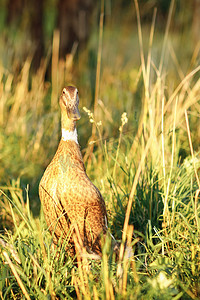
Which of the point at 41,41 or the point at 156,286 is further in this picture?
the point at 41,41

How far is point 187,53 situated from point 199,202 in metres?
4.02

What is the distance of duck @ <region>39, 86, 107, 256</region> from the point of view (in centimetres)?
197

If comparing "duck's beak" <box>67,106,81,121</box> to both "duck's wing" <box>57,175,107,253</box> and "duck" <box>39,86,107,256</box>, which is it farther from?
"duck's wing" <box>57,175,107,253</box>

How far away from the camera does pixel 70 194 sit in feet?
6.46

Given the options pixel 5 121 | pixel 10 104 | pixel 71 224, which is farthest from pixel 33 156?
pixel 71 224

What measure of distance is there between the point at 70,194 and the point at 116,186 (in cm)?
65

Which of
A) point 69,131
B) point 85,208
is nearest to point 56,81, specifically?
point 69,131

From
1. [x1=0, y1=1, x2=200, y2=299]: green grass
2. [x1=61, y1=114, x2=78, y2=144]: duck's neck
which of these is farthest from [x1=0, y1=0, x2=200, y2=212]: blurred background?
[x1=61, y1=114, x2=78, y2=144]: duck's neck

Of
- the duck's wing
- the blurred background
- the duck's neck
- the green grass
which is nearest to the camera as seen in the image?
the green grass

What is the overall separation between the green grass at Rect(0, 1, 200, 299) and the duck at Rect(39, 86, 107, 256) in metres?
0.09

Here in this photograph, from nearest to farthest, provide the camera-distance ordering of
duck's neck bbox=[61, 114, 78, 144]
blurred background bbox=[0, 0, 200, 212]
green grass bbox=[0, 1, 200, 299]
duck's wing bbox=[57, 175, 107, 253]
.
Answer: green grass bbox=[0, 1, 200, 299]
duck's wing bbox=[57, 175, 107, 253]
duck's neck bbox=[61, 114, 78, 144]
blurred background bbox=[0, 0, 200, 212]

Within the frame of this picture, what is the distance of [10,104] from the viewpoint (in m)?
4.37

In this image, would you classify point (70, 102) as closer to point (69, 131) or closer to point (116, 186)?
point (69, 131)

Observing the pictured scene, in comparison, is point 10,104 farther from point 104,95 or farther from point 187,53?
point 187,53
